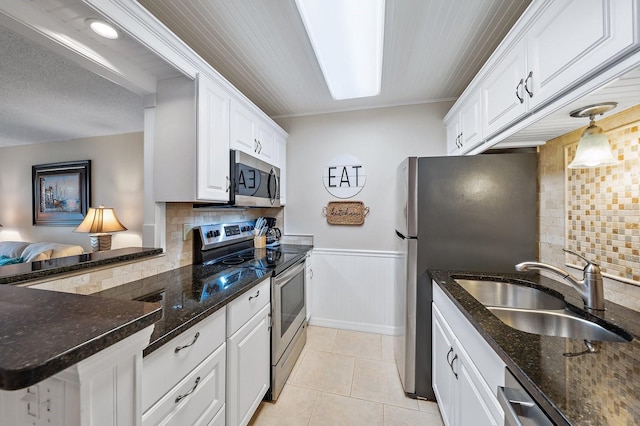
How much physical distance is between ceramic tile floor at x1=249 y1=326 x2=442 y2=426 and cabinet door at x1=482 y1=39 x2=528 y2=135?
1.87 metres

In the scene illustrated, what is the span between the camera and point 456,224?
167 cm

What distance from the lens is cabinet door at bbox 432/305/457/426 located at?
129cm

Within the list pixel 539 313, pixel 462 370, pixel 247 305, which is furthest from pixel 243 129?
pixel 539 313

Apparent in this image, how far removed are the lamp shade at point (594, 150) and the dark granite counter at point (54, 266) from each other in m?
2.36

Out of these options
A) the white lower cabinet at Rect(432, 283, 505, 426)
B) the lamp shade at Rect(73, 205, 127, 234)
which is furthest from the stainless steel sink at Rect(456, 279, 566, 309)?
the lamp shade at Rect(73, 205, 127, 234)

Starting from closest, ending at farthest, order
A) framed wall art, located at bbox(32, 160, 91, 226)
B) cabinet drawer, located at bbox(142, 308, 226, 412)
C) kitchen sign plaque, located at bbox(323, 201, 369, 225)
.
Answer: cabinet drawer, located at bbox(142, 308, 226, 412), kitchen sign plaque, located at bbox(323, 201, 369, 225), framed wall art, located at bbox(32, 160, 91, 226)

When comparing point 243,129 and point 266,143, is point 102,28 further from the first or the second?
point 266,143

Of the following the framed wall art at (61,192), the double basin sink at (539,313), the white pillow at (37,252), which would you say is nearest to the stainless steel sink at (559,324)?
the double basin sink at (539,313)

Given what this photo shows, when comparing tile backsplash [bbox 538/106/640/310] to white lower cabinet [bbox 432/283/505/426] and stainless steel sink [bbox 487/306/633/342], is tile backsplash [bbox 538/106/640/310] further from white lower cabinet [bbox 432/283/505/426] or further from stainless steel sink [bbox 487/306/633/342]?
white lower cabinet [bbox 432/283/505/426]

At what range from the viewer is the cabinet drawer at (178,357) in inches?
32.6

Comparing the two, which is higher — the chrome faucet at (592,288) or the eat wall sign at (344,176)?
the eat wall sign at (344,176)

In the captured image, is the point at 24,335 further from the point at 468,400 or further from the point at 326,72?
the point at 326,72

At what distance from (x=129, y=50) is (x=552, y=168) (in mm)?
2492

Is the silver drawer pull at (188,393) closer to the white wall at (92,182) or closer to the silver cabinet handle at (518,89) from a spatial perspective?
the silver cabinet handle at (518,89)
